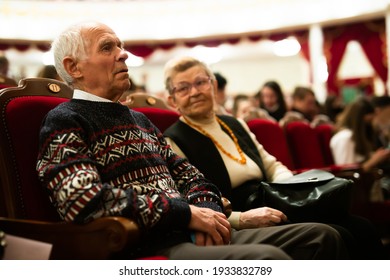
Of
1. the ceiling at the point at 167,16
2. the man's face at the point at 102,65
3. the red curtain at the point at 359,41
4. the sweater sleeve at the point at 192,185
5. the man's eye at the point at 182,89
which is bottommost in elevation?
the sweater sleeve at the point at 192,185

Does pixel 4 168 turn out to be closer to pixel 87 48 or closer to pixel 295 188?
pixel 87 48

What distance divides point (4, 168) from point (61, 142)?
0.23 metres

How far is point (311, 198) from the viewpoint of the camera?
5.04 ft

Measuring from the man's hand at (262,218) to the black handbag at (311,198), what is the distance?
0.19ft

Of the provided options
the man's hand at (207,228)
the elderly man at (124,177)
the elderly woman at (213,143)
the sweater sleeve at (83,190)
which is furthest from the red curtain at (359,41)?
the sweater sleeve at (83,190)

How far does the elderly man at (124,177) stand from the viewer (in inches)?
45.4

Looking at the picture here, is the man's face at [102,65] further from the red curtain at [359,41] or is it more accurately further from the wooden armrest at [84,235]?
the red curtain at [359,41]

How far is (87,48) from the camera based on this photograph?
1385 mm

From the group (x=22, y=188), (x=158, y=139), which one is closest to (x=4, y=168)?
(x=22, y=188)

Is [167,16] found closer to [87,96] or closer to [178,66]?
[178,66]

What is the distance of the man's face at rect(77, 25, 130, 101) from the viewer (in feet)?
4.56

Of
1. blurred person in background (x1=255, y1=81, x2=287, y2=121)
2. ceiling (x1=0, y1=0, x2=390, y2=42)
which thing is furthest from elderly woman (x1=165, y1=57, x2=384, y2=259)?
ceiling (x1=0, y1=0, x2=390, y2=42)

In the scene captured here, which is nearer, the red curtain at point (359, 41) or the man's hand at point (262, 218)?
the man's hand at point (262, 218)

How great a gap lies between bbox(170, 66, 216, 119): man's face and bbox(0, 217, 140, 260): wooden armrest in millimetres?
837
